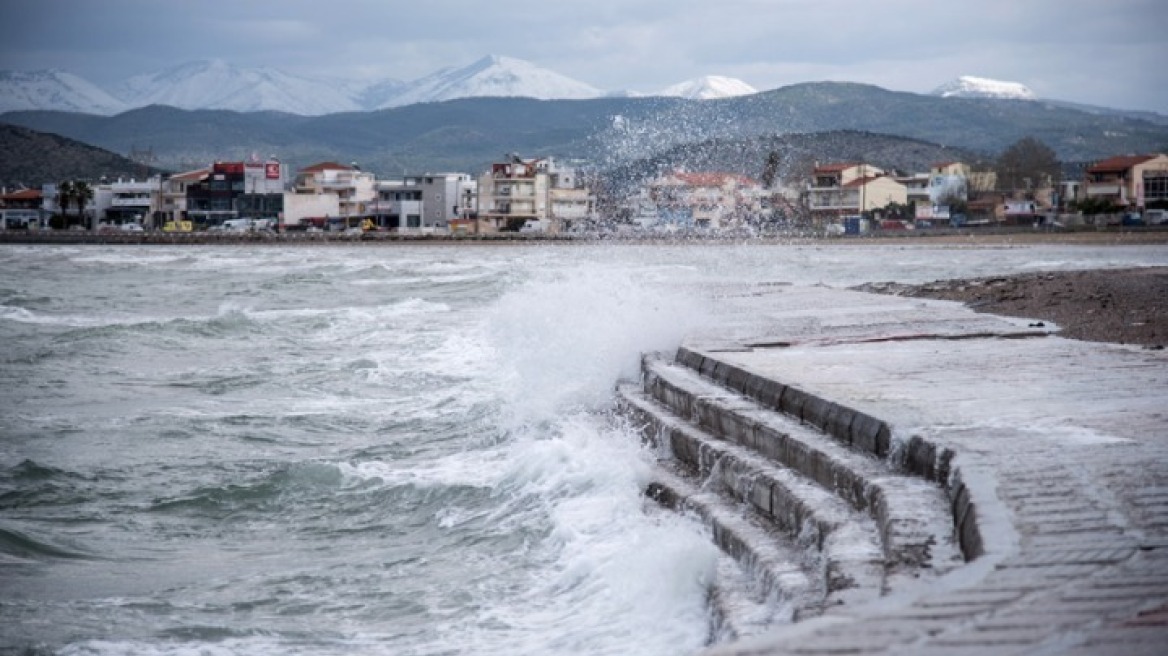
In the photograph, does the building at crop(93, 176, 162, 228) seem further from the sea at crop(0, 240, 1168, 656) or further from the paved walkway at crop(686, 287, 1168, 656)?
the paved walkway at crop(686, 287, 1168, 656)

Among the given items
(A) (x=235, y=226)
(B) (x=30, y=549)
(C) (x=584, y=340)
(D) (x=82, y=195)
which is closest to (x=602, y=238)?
(A) (x=235, y=226)

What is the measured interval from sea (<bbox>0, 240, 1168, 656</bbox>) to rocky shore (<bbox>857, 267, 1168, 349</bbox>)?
3411mm

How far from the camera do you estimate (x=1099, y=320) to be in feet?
42.4

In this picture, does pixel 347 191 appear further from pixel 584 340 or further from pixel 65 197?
pixel 584 340

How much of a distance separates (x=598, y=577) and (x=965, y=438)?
1.76 m

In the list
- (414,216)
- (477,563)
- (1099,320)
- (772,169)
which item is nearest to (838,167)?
(772,169)

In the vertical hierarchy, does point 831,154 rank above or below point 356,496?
above

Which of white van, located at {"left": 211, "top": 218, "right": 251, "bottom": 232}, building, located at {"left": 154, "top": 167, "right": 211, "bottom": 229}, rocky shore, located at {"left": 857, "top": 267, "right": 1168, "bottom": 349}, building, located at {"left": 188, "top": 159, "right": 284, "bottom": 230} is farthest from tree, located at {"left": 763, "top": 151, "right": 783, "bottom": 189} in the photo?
rocky shore, located at {"left": 857, "top": 267, "right": 1168, "bottom": 349}

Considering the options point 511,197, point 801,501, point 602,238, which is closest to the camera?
point 801,501

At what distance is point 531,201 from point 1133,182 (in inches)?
1743

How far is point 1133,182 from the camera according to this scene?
101m

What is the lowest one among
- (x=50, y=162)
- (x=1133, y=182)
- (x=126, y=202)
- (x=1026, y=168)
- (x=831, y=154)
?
(x=126, y=202)

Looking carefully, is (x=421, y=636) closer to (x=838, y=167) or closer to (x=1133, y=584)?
(x=1133, y=584)

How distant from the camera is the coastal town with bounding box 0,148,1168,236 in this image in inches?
3917
